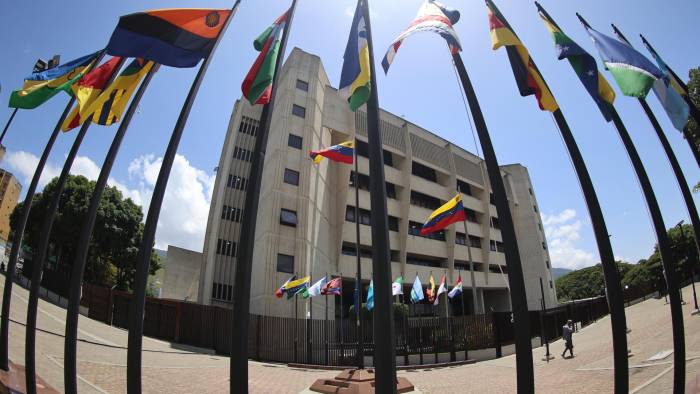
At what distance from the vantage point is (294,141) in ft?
94.0

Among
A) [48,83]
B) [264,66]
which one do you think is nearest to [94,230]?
[48,83]

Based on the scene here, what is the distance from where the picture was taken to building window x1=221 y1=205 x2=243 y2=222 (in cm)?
Result: 3062

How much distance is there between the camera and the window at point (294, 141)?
28359 mm

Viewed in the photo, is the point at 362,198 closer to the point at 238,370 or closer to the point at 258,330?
the point at 258,330

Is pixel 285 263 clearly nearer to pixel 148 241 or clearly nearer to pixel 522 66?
pixel 148 241

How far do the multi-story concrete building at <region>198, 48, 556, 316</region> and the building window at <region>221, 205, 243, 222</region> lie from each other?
0.08 meters

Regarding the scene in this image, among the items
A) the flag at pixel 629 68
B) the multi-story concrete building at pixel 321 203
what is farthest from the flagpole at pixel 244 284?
the multi-story concrete building at pixel 321 203

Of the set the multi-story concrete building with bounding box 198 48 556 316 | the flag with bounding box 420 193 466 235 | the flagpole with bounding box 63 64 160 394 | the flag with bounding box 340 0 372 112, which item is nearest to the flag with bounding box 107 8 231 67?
the flagpole with bounding box 63 64 160 394

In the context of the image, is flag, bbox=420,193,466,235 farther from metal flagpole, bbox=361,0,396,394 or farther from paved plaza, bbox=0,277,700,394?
metal flagpole, bbox=361,0,396,394

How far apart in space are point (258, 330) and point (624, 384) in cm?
1679

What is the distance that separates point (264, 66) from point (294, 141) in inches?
930

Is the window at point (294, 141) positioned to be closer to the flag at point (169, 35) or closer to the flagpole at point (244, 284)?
the flag at point (169, 35)

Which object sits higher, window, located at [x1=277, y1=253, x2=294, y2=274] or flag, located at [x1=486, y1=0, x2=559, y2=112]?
flag, located at [x1=486, y1=0, x2=559, y2=112]

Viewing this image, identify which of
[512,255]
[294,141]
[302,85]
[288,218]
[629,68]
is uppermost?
[302,85]
